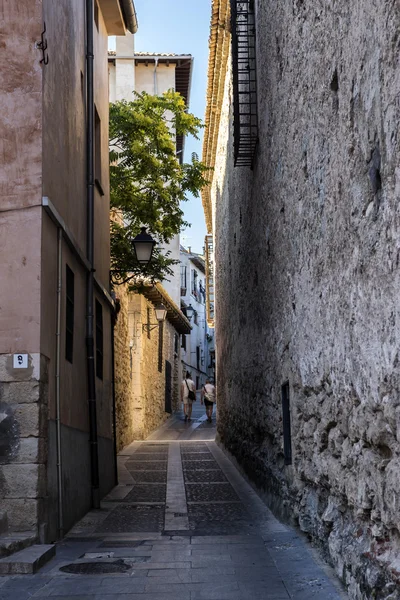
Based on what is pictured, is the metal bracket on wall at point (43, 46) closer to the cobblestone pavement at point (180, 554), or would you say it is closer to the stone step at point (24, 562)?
the stone step at point (24, 562)

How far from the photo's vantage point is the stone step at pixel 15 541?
18.5ft

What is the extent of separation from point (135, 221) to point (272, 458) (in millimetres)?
7313

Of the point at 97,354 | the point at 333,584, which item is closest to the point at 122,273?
the point at 97,354

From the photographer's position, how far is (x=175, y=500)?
9078 millimetres

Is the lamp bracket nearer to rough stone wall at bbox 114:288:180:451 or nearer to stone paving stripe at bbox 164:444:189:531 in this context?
rough stone wall at bbox 114:288:180:451

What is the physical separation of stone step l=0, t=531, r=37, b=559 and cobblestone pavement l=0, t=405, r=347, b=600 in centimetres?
25

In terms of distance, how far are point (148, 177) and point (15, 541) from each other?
33.0ft

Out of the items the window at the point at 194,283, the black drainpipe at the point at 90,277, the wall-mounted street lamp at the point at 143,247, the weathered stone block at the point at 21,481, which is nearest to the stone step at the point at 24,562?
the weathered stone block at the point at 21,481

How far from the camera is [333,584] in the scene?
16.2ft

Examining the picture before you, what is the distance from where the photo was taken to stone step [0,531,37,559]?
5641mm

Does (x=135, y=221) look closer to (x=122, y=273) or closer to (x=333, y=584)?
(x=122, y=273)

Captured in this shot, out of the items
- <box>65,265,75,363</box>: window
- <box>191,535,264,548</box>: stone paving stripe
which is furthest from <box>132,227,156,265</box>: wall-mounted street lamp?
<box>191,535,264,548</box>: stone paving stripe

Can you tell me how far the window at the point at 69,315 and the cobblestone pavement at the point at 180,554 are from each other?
1.78 meters

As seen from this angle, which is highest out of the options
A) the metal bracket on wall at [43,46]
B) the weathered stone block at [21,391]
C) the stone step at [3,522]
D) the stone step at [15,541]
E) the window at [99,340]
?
the metal bracket on wall at [43,46]
